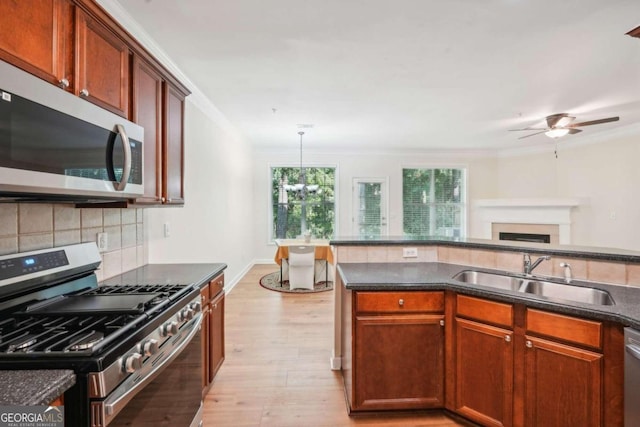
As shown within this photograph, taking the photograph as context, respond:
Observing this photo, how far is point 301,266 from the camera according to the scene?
15.5 ft

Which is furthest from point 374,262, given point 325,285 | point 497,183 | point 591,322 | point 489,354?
point 497,183

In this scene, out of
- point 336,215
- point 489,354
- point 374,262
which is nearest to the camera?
point 489,354

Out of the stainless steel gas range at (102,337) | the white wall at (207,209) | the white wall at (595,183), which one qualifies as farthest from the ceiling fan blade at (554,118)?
the stainless steel gas range at (102,337)

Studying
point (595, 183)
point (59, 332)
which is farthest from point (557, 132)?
point (59, 332)

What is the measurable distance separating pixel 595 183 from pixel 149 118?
273 inches

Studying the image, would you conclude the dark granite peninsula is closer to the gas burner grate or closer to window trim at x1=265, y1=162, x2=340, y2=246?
the gas burner grate

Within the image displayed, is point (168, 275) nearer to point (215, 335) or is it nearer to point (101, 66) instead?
point (215, 335)

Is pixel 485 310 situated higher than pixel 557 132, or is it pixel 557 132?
pixel 557 132

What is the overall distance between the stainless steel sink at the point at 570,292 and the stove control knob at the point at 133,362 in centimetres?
221

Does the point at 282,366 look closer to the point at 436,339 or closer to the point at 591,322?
the point at 436,339

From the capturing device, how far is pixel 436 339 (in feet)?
6.17

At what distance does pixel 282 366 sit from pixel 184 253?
1512 millimetres

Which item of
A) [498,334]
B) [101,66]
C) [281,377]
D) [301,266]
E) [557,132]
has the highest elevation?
[557,132]

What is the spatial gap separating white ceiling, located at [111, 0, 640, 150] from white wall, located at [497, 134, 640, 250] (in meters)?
0.84
